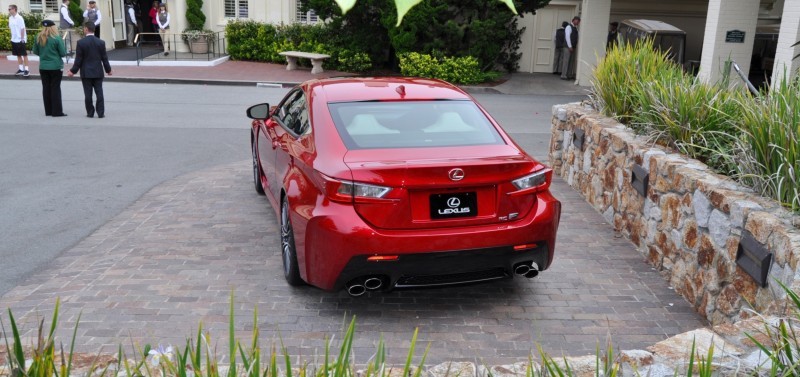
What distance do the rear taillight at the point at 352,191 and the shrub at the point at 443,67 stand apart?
53.3 ft

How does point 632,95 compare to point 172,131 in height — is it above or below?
above

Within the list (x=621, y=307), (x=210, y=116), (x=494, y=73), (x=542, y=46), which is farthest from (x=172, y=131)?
(x=542, y=46)

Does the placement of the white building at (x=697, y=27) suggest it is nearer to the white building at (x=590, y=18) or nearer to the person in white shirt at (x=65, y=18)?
the white building at (x=590, y=18)

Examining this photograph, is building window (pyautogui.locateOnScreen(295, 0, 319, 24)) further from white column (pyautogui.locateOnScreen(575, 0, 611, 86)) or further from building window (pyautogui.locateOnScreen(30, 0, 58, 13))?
white column (pyautogui.locateOnScreen(575, 0, 611, 86))

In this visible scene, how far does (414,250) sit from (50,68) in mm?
11873

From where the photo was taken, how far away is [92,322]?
5.31 m

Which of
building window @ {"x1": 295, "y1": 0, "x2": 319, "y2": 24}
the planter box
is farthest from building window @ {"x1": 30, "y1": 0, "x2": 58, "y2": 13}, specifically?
building window @ {"x1": 295, "y1": 0, "x2": 319, "y2": 24}

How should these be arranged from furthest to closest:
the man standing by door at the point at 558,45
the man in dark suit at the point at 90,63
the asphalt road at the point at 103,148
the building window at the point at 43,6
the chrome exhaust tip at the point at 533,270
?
the building window at the point at 43,6 → the man standing by door at the point at 558,45 → the man in dark suit at the point at 90,63 → the asphalt road at the point at 103,148 → the chrome exhaust tip at the point at 533,270

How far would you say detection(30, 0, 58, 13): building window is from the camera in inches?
1080

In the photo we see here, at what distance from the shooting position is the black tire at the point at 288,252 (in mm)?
5898

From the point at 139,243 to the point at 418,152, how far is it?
3211mm

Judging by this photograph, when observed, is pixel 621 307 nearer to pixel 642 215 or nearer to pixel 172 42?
pixel 642 215

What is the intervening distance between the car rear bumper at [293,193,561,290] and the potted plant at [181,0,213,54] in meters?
22.3

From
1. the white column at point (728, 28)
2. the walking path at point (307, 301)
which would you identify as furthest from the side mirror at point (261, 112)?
the white column at point (728, 28)
